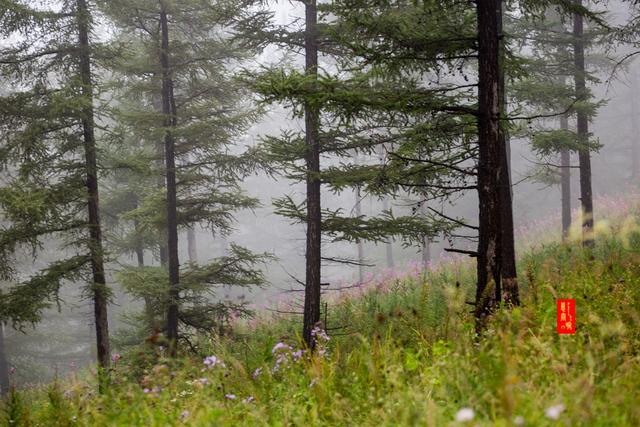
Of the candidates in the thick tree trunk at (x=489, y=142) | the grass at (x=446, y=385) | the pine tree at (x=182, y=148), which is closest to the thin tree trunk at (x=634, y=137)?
the pine tree at (x=182, y=148)

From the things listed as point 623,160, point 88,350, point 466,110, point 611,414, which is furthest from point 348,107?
point 623,160

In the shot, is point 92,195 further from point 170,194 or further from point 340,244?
point 340,244

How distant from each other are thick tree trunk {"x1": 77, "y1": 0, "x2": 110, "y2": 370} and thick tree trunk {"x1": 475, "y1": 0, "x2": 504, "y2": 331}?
7578 millimetres

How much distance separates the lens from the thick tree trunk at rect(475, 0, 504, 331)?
5.41 meters

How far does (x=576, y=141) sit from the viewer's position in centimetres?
1194

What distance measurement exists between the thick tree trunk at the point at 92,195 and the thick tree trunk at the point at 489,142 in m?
7.58

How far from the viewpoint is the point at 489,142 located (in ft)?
17.8

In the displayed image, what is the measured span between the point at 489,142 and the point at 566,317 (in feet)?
7.54

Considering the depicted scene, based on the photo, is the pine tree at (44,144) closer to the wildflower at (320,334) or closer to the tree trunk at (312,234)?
the tree trunk at (312,234)

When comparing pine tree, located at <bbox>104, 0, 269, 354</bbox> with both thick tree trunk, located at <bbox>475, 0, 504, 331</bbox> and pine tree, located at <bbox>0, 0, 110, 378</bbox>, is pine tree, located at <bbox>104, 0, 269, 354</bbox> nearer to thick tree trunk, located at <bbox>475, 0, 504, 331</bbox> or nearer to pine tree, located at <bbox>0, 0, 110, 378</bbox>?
pine tree, located at <bbox>0, 0, 110, 378</bbox>

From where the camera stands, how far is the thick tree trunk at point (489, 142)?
17.7 feet

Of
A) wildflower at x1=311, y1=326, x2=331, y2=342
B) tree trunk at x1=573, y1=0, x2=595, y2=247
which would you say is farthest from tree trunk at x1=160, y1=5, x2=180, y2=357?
tree trunk at x1=573, y1=0, x2=595, y2=247

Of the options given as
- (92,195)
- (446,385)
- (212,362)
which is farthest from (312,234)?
(446,385)

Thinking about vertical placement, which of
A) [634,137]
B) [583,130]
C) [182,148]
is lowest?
[182,148]
